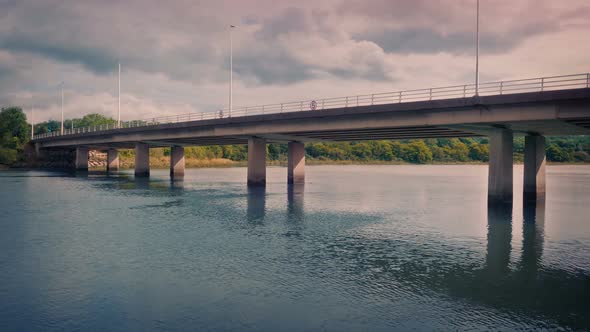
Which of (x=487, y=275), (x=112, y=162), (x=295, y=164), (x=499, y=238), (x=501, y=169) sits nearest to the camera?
(x=487, y=275)

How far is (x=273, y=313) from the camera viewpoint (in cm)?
1459

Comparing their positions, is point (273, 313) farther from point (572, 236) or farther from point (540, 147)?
point (540, 147)

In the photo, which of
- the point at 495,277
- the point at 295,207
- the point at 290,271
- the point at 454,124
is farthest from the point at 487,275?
the point at 454,124

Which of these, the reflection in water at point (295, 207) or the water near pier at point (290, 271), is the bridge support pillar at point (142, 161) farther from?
the water near pier at point (290, 271)

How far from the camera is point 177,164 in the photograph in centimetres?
9631

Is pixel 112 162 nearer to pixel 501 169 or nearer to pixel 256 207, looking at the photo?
pixel 256 207

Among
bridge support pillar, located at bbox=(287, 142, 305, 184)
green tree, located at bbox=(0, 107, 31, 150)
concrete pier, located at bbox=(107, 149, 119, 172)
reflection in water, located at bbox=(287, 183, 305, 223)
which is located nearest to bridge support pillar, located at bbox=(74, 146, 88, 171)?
concrete pier, located at bbox=(107, 149, 119, 172)

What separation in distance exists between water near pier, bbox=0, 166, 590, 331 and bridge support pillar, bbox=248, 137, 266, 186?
30.7m

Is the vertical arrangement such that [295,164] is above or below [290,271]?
above

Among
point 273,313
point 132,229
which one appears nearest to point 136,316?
point 273,313

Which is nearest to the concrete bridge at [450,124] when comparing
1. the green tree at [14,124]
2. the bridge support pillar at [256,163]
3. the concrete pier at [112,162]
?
the bridge support pillar at [256,163]

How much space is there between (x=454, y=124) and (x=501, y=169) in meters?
6.47

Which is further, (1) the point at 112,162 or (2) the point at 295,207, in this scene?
(1) the point at 112,162

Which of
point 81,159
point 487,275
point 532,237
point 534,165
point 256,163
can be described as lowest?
point 487,275
